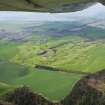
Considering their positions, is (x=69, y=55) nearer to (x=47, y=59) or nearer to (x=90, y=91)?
(x=47, y=59)

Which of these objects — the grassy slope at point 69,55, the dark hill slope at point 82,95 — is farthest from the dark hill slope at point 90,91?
the grassy slope at point 69,55

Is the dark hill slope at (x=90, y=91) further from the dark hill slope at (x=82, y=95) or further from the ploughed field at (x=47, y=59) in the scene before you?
the ploughed field at (x=47, y=59)

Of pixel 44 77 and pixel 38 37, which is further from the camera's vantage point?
pixel 38 37

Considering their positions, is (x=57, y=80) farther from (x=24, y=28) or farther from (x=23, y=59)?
(x=24, y=28)

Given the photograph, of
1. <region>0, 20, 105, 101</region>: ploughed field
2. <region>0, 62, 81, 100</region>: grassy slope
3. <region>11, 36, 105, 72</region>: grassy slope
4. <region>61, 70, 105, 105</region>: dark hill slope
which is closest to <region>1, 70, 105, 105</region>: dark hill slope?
<region>61, 70, 105, 105</region>: dark hill slope

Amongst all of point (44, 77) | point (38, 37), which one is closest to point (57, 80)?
point (44, 77)

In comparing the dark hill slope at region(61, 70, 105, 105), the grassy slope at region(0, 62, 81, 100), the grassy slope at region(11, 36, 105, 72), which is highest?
the dark hill slope at region(61, 70, 105, 105)

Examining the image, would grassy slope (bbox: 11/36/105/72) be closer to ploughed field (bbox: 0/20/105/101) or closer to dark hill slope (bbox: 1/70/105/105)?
ploughed field (bbox: 0/20/105/101)

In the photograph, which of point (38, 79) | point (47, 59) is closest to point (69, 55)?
point (47, 59)
